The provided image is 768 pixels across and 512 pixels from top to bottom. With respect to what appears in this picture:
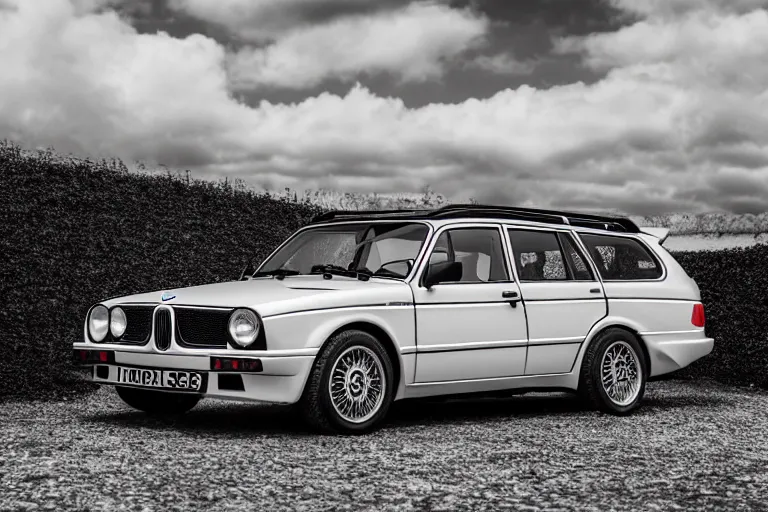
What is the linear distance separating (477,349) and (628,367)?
6.46ft

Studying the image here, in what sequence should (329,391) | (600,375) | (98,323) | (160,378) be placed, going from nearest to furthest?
1. (329,391)
2. (160,378)
3. (98,323)
4. (600,375)

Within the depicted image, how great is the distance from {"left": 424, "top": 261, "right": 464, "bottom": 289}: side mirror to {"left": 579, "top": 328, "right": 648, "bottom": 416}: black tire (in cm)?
182

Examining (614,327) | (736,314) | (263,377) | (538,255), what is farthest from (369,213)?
(736,314)

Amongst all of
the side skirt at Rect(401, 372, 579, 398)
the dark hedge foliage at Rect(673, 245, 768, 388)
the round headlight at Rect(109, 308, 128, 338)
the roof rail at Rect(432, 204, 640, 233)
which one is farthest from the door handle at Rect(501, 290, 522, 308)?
the dark hedge foliage at Rect(673, 245, 768, 388)

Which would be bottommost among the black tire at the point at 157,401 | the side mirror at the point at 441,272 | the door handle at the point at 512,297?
the black tire at the point at 157,401

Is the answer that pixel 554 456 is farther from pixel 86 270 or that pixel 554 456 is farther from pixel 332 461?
pixel 86 270

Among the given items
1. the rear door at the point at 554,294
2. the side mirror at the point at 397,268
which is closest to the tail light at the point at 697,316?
the rear door at the point at 554,294

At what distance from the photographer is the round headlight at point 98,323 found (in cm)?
728

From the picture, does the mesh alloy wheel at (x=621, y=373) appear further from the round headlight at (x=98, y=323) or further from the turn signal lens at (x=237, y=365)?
the round headlight at (x=98, y=323)

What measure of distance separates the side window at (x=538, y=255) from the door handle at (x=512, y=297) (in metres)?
0.23

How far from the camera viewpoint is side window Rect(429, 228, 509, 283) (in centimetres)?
773

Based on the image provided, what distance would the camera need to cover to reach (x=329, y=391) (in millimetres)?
6609

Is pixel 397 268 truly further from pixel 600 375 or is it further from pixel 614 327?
pixel 614 327

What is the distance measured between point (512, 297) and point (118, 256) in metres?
7.14
